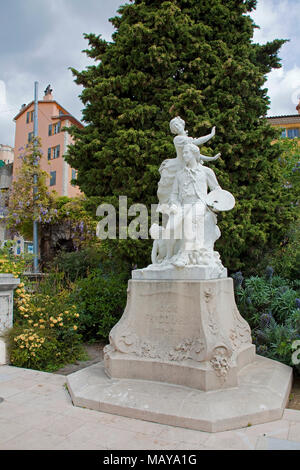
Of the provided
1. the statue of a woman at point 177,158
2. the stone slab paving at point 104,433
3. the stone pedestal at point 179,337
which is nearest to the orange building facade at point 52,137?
the statue of a woman at point 177,158

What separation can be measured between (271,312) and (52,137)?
847 inches

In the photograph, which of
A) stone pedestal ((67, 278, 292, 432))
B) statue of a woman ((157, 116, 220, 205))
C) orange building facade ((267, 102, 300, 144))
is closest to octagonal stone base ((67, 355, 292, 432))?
stone pedestal ((67, 278, 292, 432))

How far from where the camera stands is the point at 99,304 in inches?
246

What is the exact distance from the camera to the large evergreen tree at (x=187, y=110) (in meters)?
6.55

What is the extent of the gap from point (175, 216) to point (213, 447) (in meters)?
2.46

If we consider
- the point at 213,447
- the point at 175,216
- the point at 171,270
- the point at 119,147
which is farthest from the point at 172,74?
the point at 213,447

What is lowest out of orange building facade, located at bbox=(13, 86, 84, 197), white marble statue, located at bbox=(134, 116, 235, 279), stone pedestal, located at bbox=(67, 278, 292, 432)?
stone pedestal, located at bbox=(67, 278, 292, 432)

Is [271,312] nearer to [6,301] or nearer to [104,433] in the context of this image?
[104,433]

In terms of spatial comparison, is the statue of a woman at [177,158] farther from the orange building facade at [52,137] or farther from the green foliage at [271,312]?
the orange building facade at [52,137]

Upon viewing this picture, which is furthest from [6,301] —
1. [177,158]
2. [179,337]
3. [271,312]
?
[271,312]

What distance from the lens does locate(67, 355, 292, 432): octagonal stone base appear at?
2746 millimetres

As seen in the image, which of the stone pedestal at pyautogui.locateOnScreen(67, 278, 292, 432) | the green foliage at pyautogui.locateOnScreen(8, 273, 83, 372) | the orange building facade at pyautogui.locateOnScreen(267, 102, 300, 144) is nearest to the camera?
the stone pedestal at pyautogui.locateOnScreen(67, 278, 292, 432)

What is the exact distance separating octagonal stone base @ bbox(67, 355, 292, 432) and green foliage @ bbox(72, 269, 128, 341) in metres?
2.19

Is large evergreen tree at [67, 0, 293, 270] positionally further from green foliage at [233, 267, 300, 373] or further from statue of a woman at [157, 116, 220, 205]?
statue of a woman at [157, 116, 220, 205]
